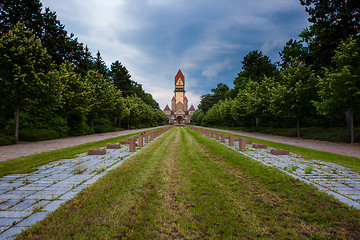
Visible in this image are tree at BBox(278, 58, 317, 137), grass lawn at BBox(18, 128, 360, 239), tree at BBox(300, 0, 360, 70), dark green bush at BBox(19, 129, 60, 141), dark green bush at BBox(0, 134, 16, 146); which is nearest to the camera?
grass lawn at BBox(18, 128, 360, 239)

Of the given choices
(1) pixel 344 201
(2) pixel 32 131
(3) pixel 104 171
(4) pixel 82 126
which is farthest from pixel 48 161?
(4) pixel 82 126

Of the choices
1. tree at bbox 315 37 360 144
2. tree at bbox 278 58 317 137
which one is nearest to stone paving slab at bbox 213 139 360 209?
tree at bbox 315 37 360 144

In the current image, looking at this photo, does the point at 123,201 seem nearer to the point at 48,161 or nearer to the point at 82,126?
the point at 48,161

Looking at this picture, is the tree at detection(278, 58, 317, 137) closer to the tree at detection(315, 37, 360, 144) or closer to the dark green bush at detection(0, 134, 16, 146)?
the tree at detection(315, 37, 360, 144)

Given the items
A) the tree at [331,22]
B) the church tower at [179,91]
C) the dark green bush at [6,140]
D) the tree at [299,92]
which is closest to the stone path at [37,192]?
the dark green bush at [6,140]

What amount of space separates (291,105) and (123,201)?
21231 mm

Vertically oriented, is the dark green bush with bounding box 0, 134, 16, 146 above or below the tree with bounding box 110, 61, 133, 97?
below

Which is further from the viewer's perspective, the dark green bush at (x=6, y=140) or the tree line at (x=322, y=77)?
the tree line at (x=322, y=77)

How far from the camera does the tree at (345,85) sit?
12.8 m

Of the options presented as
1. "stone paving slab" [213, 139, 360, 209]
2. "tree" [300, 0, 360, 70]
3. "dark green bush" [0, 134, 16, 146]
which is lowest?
"stone paving slab" [213, 139, 360, 209]

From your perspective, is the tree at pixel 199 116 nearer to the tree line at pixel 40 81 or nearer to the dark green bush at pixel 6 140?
the tree line at pixel 40 81

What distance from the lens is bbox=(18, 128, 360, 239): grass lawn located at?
7.88 feet

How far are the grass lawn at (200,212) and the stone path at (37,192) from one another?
280 millimetres

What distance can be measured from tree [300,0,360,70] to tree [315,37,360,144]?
5115 millimetres
